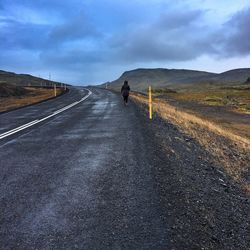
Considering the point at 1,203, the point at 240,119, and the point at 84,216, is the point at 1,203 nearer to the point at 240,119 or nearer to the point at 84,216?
the point at 84,216

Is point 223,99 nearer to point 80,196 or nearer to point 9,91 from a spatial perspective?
point 9,91

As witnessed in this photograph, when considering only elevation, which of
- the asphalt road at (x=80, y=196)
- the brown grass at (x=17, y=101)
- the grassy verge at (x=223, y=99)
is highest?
the asphalt road at (x=80, y=196)

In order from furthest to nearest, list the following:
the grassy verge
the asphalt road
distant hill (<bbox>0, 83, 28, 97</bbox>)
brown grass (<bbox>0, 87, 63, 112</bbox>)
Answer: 1. the grassy verge
2. distant hill (<bbox>0, 83, 28, 97</bbox>)
3. brown grass (<bbox>0, 87, 63, 112</bbox>)
4. the asphalt road

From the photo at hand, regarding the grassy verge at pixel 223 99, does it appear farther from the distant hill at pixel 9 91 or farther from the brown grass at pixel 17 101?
the distant hill at pixel 9 91

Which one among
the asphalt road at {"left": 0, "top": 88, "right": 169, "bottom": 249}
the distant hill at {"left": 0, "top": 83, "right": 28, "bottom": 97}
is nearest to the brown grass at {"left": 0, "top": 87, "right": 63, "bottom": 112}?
the distant hill at {"left": 0, "top": 83, "right": 28, "bottom": 97}

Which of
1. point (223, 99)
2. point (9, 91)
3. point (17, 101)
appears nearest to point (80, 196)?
point (17, 101)

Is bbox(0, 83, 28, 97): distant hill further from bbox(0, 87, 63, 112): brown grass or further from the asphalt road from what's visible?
the asphalt road

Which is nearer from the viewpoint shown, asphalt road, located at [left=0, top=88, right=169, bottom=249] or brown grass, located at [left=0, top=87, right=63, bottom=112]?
asphalt road, located at [left=0, top=88, right=169, bottom=249]

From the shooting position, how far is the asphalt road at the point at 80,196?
5242 millimetres

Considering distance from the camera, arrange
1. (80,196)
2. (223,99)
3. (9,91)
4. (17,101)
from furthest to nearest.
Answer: (223,99) → (9,91) → (17,101) → (80,196)

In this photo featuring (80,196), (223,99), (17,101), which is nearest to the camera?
(80,196)

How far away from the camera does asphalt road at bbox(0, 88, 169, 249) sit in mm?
5242

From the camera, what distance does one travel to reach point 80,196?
6879 mm

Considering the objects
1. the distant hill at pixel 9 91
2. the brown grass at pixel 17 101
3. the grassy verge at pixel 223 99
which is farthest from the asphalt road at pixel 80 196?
the distant hill at pixel 9 91
